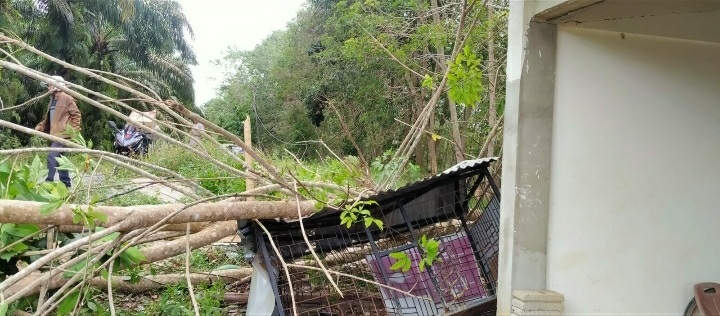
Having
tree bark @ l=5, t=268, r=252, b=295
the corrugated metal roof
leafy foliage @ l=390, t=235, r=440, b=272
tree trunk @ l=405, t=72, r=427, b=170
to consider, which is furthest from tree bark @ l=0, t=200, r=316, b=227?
tree trunk @ l=405, t=72, r=427, b=170

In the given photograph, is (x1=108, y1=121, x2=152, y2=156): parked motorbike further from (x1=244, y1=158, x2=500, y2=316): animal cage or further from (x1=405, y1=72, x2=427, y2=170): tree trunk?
(x1=244, y1=158, x2=500, y2=316): animal cage

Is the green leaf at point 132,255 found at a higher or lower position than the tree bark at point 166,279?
higher

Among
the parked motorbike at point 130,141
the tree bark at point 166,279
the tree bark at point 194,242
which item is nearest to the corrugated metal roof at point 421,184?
the tree bark at point 194,242

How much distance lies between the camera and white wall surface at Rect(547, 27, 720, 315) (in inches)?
103

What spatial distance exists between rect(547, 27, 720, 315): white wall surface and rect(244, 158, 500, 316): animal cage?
28.0 inches

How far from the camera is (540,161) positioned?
258cm

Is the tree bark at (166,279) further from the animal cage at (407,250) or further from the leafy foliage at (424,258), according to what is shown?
the leafy foliage at (424,258)

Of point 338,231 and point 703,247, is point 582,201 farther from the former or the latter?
point 338,231

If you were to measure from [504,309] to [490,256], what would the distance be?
2.73ft

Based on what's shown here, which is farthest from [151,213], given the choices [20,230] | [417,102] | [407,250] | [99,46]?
[99,46]

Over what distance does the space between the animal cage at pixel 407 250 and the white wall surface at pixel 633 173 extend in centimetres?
71

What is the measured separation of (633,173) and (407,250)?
1.43 meters

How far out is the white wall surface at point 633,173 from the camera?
2621 mm

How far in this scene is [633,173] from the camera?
8.84 feet
